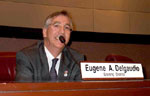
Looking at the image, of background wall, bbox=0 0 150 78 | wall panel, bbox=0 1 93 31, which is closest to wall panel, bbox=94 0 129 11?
background wall, bbox=0 0 150 78

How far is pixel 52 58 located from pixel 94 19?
1.91 metres

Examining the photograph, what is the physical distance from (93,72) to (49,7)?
7.72 feet

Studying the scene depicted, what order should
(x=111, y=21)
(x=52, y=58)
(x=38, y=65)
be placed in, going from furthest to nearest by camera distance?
1. (x=111, y=21)
2. (x=52, y=58)
3. (x=38, y=65)

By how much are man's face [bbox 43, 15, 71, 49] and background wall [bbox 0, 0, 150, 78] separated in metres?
1.26

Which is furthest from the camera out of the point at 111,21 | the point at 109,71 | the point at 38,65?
the point at 111,21

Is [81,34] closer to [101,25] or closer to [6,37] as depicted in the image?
[101,25]

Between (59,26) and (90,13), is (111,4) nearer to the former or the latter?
(90,13)

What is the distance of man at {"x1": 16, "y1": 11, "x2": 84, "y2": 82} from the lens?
1.71m

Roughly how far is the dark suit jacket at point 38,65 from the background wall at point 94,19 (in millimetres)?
1346

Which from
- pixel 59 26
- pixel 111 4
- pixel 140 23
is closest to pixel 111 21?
pixel 111 4

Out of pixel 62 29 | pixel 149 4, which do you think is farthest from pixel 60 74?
pixel 149 4

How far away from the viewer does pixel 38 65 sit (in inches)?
69.0

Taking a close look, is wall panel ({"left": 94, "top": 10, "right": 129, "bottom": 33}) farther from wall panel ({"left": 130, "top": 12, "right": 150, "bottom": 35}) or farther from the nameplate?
the nameplate

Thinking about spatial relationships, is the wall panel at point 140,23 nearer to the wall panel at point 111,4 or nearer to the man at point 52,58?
the wall panel at point 111,4
